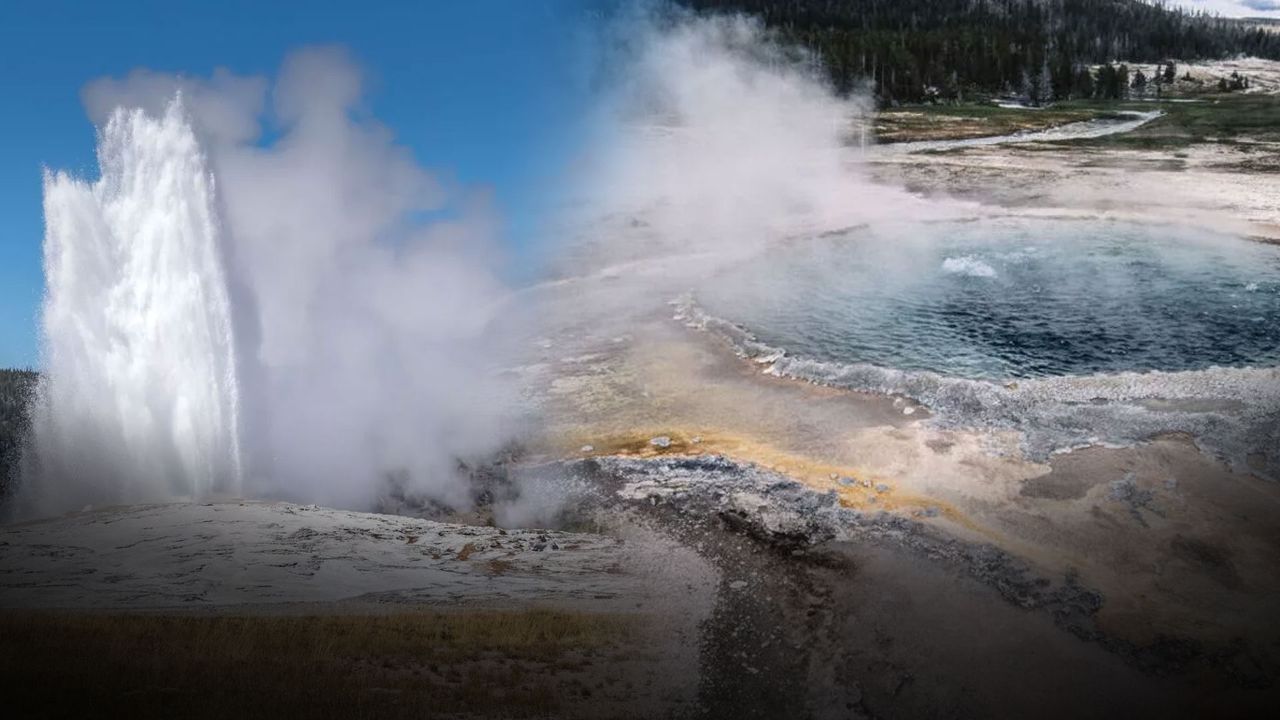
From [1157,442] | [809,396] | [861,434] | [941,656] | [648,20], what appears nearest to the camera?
[941,656]

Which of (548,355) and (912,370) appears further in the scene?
(548,355)

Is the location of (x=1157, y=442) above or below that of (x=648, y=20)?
below

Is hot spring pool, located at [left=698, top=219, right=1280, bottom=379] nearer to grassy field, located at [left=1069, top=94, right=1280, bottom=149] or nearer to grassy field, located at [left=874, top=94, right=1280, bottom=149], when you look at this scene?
grassy field, located at [left=1069, top=94, right=1280, bottom=149]

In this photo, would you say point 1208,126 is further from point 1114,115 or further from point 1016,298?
point 1016,298

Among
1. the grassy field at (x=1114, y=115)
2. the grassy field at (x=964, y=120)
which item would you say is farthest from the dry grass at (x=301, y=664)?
the grassy field at (x=964, y=120)

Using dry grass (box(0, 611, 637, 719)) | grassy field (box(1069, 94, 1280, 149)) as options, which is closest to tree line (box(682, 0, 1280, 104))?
grassy field (box(1069, 94, 1280, 149))

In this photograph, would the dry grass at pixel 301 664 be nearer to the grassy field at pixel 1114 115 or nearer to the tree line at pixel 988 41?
the grassy field at pixel 1114 115

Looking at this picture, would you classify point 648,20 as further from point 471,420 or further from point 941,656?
point 941,656

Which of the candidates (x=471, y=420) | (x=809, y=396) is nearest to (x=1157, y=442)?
(x=809, y=396)
